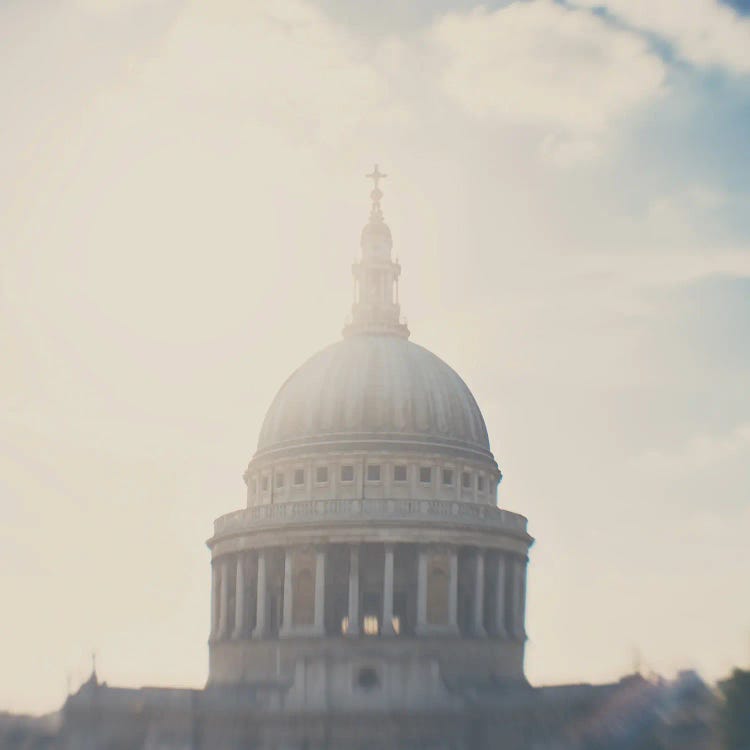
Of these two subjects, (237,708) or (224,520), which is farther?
(224,520)

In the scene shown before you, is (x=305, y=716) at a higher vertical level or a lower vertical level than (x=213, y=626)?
lower

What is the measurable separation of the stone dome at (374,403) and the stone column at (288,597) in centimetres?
790

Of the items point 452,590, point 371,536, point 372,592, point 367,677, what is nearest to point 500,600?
point 452,590

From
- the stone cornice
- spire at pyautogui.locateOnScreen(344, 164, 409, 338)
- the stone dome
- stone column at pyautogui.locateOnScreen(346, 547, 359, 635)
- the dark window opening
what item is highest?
spire at pyautogui.locateOnScreen(344, 164, 409, 338)

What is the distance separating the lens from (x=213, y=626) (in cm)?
10069

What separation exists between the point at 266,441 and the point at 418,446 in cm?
1086

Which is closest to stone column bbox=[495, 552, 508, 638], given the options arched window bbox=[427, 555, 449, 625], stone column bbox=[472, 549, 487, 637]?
stone column bbox=[472, 549, 487, 637]

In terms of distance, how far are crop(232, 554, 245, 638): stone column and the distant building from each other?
9 cm

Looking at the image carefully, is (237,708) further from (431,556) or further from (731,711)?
(731,711)

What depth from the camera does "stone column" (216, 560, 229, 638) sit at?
98.4 metres

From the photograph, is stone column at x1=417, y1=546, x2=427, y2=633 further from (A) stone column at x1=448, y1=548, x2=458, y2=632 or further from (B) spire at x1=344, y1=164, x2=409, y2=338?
(B) spire at x1=344, y1=164, x2=409, y2=338

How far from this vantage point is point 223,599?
98.9 metres

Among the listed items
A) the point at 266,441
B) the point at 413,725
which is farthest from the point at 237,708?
the point at 266,441

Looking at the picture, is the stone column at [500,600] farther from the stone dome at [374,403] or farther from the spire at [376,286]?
the spire at [376,286]
